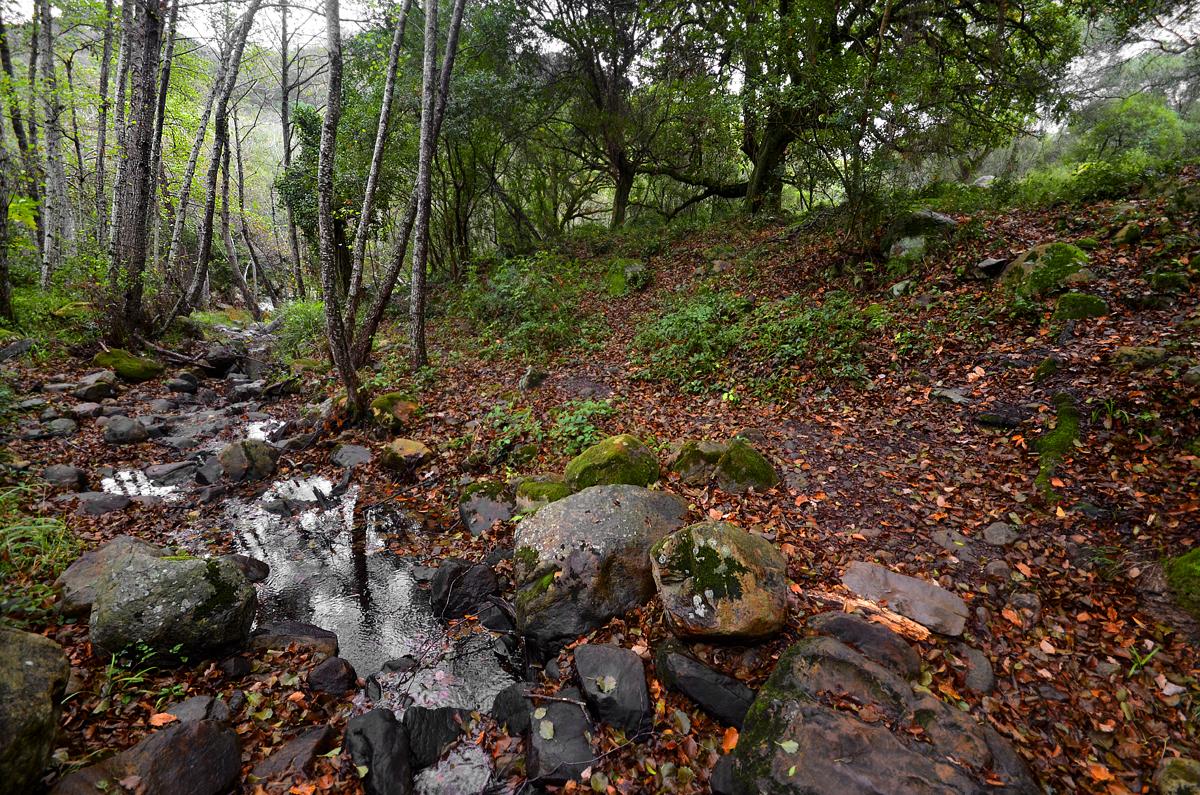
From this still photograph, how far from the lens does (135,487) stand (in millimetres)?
6660

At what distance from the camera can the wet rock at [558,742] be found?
10.6 ft

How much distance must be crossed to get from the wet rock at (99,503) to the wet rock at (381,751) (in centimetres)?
482

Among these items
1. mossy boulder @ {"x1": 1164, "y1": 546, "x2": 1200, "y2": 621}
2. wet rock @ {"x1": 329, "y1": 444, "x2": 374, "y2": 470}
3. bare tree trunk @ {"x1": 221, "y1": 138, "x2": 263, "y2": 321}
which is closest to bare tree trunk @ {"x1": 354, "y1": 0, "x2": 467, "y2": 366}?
wet rock @ {"x1": 329, "y1": 444, "x2": 374, "y2": 470}

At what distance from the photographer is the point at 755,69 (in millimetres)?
10383

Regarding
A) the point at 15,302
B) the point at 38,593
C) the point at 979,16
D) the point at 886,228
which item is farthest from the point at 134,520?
the point at 979,16

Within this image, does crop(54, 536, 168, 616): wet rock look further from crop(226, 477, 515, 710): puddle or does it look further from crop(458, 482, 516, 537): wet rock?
crop(458, 482, 516, 537): wet rock

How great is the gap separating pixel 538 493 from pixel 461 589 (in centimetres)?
141

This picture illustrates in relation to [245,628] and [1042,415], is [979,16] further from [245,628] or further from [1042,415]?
[245,628]

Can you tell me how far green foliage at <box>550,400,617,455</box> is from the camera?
6.93 meters

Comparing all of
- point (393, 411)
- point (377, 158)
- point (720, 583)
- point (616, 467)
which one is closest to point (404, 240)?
point (377, 158)

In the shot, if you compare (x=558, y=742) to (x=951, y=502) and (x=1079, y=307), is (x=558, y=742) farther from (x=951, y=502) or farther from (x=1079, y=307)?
(x=1079, y=307)

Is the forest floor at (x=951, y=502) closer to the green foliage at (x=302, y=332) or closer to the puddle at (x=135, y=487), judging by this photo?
the puddle at (x=135, y=487)

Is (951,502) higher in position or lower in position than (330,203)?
lower

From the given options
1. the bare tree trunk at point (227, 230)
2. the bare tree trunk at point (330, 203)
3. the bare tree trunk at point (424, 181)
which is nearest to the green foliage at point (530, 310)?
the bare tree trunk at point (424, 181)
